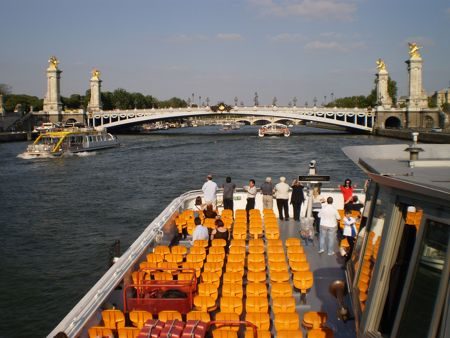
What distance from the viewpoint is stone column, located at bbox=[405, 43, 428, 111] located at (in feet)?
176

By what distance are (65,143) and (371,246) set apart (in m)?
33.8

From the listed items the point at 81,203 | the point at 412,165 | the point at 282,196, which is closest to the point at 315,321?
the point at 412,165

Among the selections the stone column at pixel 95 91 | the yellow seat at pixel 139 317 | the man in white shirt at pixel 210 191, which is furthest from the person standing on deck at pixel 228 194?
the stone column at pixel 95 91

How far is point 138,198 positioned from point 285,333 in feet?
46.9

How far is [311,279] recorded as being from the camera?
4.63 m

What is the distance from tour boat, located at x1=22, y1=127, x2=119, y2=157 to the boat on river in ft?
86.4

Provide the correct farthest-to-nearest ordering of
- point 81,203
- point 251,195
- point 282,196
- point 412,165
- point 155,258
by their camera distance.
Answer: point 81,203 → point 251,195 → point 282,196 → point 155,258 → point 412,165

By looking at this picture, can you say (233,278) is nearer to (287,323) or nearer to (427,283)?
(287,323)

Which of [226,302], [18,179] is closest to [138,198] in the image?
[18,179]

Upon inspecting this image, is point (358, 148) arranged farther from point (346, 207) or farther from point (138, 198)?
point (138, 198)

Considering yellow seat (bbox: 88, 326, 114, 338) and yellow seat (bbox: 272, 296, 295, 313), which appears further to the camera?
yellow seat (bbox: 272, 296, 295, 313)

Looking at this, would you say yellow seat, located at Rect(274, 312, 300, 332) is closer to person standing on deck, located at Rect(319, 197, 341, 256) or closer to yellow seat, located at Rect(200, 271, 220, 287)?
yellow seat, located at Rect(200, 271, 220, 287)

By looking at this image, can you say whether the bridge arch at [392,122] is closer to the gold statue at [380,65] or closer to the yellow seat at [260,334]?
the gold statue at [380,65]

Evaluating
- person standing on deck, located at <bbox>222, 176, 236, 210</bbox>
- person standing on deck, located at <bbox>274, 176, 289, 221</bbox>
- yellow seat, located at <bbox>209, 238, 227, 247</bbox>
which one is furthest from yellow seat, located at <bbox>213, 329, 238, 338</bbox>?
person standing on deck, located at <bbox>222, 176, 236, 210</bbox>
